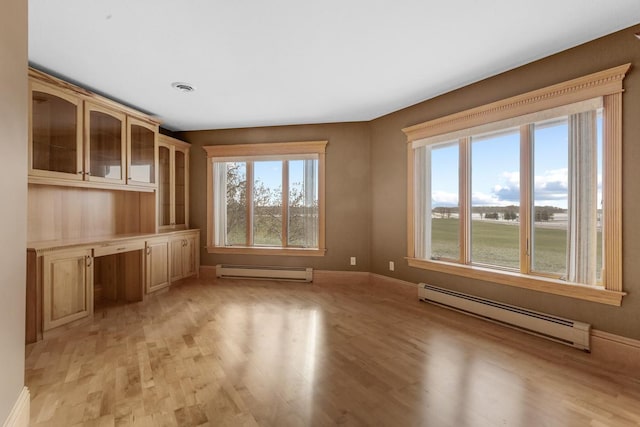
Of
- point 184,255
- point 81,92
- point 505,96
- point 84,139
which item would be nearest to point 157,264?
point 184,255

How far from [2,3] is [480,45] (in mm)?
3011

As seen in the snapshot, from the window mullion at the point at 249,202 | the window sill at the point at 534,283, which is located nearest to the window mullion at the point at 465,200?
the window sill at the point at 534,283

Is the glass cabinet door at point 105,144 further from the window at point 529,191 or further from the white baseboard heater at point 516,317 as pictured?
the white baseboard heater at point 516,317

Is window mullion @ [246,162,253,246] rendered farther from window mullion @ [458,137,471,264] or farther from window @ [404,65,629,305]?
window mullion @ [458,137,471,264]

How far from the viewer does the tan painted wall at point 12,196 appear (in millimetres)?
1310

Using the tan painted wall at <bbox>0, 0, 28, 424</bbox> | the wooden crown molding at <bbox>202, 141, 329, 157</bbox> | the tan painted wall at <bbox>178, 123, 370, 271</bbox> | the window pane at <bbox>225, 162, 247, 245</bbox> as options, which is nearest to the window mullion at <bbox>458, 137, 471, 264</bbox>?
the tan painted wall at <bbox>178, 123, 370, 271</bbox>

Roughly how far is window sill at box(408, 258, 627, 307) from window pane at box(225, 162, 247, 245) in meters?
2.94

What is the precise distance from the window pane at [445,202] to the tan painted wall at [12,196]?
12.3 feet

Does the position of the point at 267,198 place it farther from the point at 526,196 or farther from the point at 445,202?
the point at 526,196

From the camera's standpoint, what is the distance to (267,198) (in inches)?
191

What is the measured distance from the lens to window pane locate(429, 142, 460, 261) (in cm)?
357

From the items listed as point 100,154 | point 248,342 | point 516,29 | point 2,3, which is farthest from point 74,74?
point 516,29

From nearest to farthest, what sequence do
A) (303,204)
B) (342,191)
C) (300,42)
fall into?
(300,42), (342,191), (303,204)

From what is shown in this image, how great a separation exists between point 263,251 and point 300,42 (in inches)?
125
